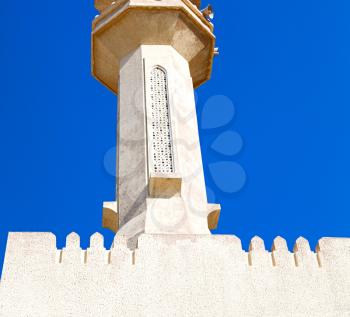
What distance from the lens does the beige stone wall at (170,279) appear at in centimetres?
689

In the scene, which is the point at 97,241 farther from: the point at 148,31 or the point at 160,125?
the point at 148,31

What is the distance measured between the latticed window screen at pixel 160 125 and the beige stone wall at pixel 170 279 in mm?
1829

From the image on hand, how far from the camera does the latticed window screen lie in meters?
9.31

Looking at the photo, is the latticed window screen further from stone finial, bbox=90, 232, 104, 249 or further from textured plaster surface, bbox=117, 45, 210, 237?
stone finial, bbox=90, 232, 104, 249

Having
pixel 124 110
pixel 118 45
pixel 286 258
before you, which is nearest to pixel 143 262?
pixel 286 258

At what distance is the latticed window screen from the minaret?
0.04ft

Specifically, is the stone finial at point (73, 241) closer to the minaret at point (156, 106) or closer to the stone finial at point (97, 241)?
the stone finial at point (97, 241)

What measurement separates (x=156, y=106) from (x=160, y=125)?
1.22 feet

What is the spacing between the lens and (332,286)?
735 centimetres

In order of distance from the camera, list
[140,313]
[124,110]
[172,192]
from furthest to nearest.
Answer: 1. [124,110]
2. [172,192]
3. [140,313]

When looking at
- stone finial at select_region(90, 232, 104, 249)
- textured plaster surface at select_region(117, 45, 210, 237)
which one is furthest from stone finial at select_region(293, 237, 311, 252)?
stone finial at select_region(90, 232, 104, 249)

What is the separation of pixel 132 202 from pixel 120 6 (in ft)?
11.7

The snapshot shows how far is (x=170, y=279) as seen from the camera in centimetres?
713

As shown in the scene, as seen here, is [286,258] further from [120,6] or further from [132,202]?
[120,6]
